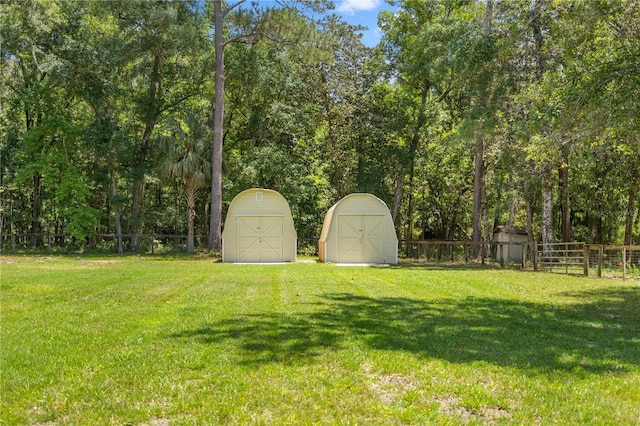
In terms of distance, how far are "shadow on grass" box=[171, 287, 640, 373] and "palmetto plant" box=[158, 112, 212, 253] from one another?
16.0 metres

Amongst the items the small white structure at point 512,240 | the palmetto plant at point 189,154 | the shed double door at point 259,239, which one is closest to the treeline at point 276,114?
the palmetto plant at point 189,154

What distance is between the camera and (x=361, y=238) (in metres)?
19.7

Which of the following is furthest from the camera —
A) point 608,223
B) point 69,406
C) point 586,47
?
point 608,223

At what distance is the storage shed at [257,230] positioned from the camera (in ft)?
64.2

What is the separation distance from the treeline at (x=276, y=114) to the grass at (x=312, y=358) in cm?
1226

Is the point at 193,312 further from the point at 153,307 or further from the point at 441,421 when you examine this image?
the point at 441,421

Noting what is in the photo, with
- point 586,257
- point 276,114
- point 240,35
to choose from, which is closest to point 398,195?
point 276,114

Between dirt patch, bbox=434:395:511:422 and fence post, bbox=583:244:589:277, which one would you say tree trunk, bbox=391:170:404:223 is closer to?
fence post, bbox=583:244:589:277

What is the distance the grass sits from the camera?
3.47 metres

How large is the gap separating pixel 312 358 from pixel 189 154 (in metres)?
19.7

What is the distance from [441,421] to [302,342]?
2.33m

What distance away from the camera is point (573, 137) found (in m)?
9.65

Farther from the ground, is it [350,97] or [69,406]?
[350,97]

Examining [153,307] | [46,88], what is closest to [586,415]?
[153,307]
